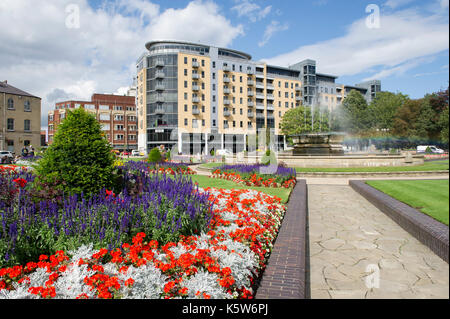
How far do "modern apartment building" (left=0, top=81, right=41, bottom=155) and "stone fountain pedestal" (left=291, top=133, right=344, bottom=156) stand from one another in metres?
30.5

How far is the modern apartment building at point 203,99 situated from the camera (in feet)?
220

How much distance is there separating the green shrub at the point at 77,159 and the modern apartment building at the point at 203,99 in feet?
198

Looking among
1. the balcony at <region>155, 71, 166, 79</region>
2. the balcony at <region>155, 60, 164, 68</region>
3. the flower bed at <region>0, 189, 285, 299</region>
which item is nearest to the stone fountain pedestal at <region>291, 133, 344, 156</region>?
the flower bed at <region>0, 189, 285, 299</region>

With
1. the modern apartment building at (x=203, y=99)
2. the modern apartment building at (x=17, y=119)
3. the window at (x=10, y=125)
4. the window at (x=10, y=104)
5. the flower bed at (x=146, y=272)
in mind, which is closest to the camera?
the flower bed at (x=146, y=272)

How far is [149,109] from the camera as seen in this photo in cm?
6919

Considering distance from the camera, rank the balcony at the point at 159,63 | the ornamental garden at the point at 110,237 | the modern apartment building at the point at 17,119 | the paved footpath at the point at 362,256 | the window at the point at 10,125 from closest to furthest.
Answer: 1. the paved footpath at the point at 362,256
2. the ornamental garden at the point at 110,237
3. the modern apartment building at the point at 17,119
4. the window at the point at 10,125
5. the balcony at the point at 159,63

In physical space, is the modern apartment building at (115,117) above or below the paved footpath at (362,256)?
above

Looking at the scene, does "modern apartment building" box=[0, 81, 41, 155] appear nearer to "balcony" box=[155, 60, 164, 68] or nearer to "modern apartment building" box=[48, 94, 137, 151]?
"balcony" box=[155, 60, 164, 68]

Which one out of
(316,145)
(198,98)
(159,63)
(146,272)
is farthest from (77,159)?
(159,63)

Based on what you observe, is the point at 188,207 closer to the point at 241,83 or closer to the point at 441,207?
the point at 441,207

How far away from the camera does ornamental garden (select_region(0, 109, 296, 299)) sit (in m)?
3.15

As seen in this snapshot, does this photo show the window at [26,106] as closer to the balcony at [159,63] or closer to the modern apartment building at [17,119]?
the modern apartment building at [17,119]

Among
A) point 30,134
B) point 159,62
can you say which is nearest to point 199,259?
point 30,134

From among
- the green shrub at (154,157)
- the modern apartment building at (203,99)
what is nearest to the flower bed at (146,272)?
the green shrub at (154,157)
